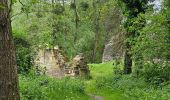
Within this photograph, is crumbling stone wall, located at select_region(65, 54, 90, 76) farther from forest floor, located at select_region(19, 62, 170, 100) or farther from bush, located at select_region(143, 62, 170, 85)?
bush, located at select_region(143, 62, 170, 85)

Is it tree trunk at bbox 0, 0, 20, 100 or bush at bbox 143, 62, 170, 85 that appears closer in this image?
tree trunk at bbox 0, 0, 20, 100

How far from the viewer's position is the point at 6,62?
8898 millimetres

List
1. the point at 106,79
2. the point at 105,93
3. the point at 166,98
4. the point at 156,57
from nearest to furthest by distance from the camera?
the point at 166,98
the point at 105,93
the point at 156,57
the point at 106,79

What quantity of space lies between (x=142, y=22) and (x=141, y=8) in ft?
9.32

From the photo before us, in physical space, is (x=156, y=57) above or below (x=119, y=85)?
above

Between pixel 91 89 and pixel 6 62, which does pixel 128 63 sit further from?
pixel 6 62

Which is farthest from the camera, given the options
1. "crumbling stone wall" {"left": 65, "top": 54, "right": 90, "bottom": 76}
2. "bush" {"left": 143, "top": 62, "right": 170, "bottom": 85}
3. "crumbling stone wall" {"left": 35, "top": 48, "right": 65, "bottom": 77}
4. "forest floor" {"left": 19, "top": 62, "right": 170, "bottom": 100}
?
"crumbling stone wall" {"left": 35, "top": 48, "right": 65, "bottom": 77}

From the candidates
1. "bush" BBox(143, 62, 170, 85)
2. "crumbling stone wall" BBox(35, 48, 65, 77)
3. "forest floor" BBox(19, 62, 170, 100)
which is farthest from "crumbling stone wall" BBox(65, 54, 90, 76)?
"bush" BBox(143, 62, 170, 85)

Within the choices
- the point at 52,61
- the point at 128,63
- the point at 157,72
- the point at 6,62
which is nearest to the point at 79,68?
the point at 52,61

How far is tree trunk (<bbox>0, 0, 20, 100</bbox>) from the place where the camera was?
28.8 ft

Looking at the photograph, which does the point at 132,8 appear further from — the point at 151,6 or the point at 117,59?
the point at 117,59

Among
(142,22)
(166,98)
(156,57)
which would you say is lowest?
(166,98)

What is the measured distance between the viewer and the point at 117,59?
27188mm

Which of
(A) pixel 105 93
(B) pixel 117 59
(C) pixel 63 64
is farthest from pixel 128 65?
(C) pixel 63 64
